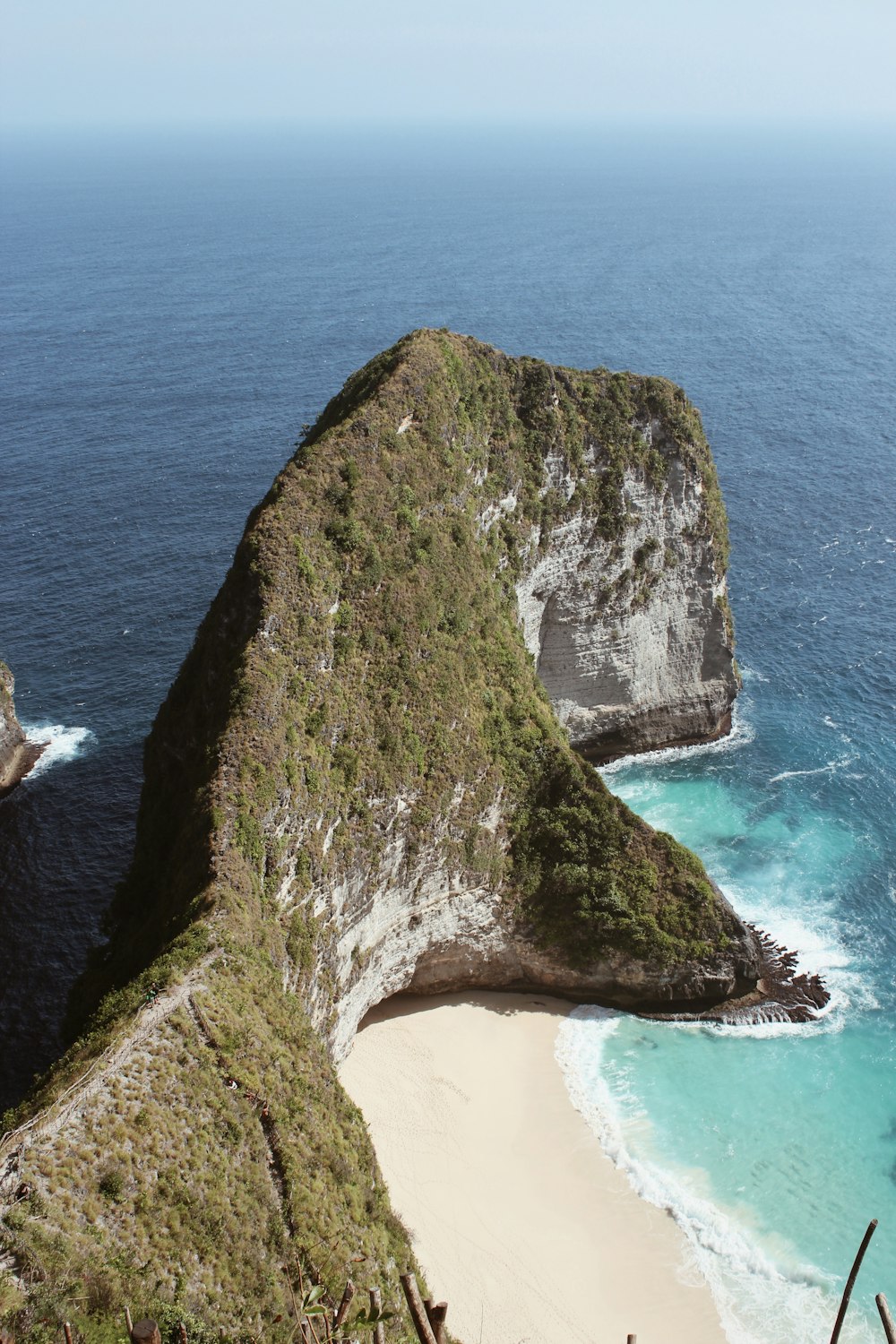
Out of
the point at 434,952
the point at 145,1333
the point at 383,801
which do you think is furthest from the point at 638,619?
the point at 145,1333

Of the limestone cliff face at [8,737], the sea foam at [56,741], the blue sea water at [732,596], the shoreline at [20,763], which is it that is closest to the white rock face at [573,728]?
the blue sea water at [732,596]

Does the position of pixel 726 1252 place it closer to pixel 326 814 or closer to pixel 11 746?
pixel 326 814

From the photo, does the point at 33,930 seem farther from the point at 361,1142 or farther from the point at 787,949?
the point at 787,949

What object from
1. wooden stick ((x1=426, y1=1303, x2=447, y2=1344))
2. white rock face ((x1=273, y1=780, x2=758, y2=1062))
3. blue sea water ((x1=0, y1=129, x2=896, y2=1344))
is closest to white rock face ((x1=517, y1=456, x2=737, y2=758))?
blue sea water ((x1=0, y1=129, x2=896, y2=1344))

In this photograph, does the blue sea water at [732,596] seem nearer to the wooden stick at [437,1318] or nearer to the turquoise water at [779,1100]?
the turquoise water at [779,1100]

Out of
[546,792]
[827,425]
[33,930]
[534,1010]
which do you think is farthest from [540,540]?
[827,425]

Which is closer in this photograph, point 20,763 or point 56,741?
point 20,763

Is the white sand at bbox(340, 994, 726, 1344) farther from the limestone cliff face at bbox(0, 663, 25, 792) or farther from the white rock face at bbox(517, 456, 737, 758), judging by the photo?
the limestone cliff face at bbox(0, 663, 25, 792)

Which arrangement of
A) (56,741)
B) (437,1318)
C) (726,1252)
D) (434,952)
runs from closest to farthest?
(437,1318), (726,1252), (434,952), (56,741)
